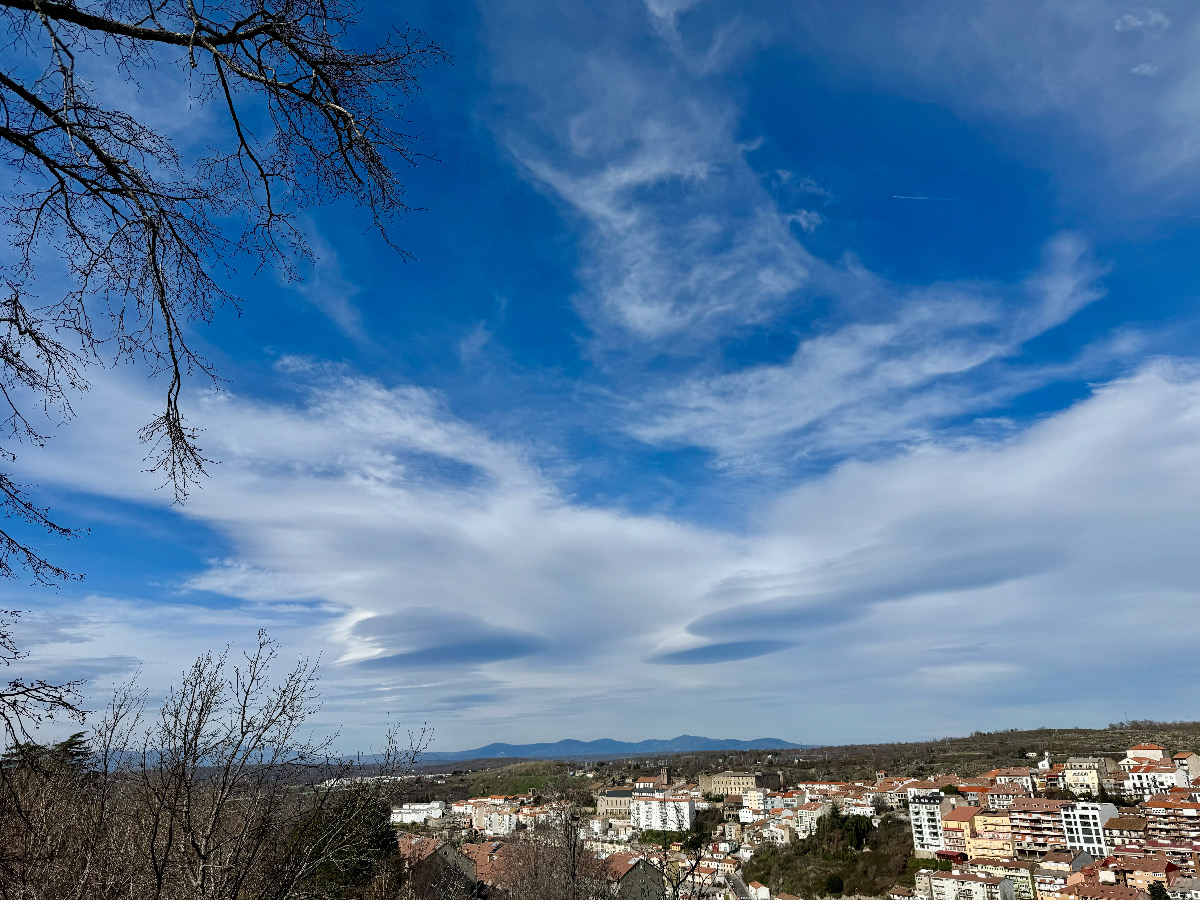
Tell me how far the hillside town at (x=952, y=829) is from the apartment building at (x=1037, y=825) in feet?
0.35

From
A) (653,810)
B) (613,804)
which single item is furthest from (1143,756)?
(613,804)

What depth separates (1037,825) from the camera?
61344 mm

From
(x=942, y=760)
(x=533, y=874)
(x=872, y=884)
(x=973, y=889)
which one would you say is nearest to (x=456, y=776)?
(x=942, y=760)

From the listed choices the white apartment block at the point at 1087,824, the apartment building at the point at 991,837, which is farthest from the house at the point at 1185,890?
the apartment building at the point at 991,837

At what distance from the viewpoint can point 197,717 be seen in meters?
5.84

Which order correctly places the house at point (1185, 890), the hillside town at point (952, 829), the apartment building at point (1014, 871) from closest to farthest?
the hillside town at point (952, 829), the house at point (1185, 890), the apartment building at point (1014, 871)

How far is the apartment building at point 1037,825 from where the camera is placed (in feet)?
196

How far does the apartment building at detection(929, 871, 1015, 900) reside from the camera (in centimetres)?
4522

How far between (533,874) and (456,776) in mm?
148002

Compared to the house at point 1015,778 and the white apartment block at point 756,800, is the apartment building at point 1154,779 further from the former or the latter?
the white apartment block at point 756,800

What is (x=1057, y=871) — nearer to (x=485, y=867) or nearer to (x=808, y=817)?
(x=808, y=817)

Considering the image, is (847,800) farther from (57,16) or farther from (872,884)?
(57,16)

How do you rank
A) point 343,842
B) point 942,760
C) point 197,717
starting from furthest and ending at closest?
point 942,760 → point 343,842 → point 197,717

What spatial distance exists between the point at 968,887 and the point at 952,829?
1764 cm
